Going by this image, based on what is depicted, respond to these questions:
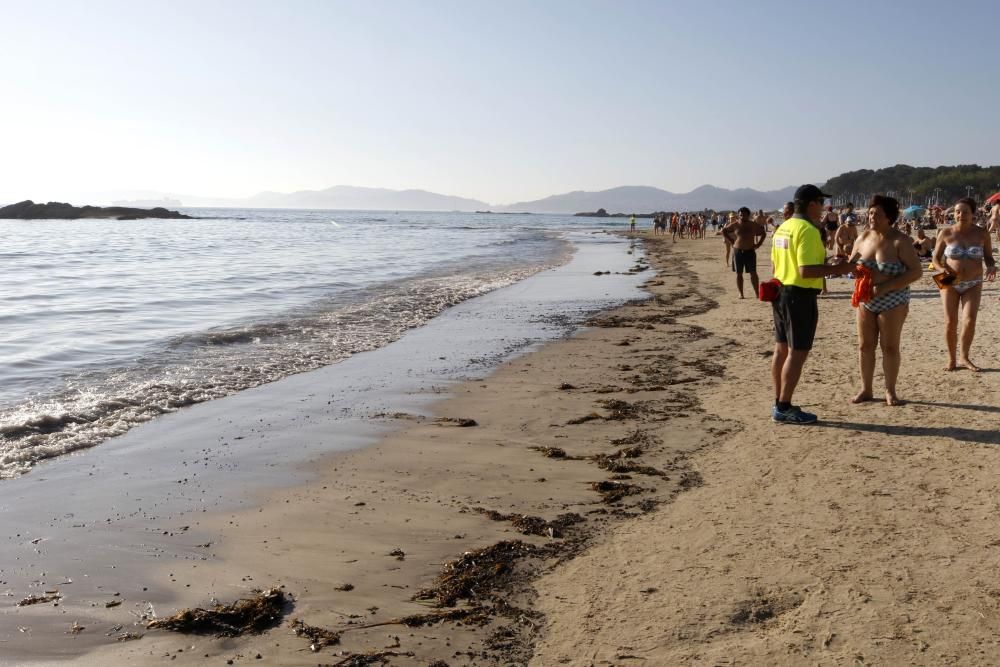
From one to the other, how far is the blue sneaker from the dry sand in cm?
14

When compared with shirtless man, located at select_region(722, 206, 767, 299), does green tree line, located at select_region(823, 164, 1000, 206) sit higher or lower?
higher

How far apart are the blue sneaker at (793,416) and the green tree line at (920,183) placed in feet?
336

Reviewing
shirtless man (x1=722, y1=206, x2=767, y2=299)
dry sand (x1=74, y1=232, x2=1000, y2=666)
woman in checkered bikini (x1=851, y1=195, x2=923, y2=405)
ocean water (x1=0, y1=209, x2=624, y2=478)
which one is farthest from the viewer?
shirtless man (x1=722, y1=206, x2=767, y2=299)

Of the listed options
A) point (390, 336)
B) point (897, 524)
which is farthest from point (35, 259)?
point (897, 524)

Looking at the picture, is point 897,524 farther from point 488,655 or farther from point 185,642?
point 185,642

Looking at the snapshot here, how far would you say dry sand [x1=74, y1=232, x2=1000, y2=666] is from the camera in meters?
3.10

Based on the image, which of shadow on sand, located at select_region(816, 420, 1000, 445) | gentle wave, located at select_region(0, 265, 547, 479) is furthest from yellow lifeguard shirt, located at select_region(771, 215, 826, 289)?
gentle wave, located at select_region(0, 265, 547, 479)

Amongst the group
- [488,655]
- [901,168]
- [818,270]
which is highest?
[901,168]

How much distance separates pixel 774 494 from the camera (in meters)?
4.62

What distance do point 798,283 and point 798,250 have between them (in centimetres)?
Result: 25

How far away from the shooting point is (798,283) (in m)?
5.98

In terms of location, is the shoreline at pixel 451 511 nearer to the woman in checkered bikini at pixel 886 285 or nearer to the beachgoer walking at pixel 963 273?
the woman in checkered bikini at pixel 886 285

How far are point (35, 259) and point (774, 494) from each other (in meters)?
Result: 32.0

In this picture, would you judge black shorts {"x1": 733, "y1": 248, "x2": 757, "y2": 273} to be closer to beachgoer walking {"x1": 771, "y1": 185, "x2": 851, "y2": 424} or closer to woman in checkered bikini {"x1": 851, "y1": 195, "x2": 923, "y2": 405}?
woman in checkered bikini {"x1": 851, "y1": 195, "x2": 923, "y2": 405}
